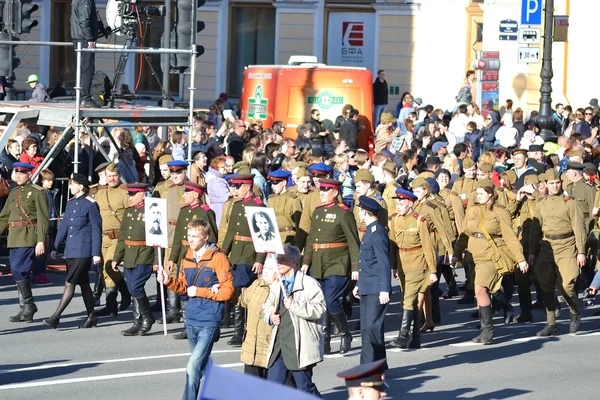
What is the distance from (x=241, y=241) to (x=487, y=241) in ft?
8.68

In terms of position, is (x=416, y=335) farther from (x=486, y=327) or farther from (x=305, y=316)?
(x=305, y=316)

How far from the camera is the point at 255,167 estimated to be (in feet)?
58.4

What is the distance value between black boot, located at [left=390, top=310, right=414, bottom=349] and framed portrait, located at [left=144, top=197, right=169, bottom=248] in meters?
2.62

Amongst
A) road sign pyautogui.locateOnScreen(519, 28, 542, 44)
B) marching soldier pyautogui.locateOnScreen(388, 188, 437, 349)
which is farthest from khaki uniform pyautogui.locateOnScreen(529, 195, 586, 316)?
road sign pyautogui.locateOnScreen(519, 28, 542, 44)

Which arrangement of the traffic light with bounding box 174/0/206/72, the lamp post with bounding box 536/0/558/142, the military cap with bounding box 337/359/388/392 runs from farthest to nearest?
1. the lamp post with bounding box 536/0/558/142
2. the traffic light with bounding box 174/0/206/72
3. the military cap with bounding box 337/359/388/392

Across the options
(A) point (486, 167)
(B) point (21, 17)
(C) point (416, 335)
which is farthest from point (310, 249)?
(B) point (21, 17)

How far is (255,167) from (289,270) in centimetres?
763

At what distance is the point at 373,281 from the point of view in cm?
1223

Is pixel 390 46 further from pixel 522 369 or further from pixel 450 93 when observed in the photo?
pixel 522 369

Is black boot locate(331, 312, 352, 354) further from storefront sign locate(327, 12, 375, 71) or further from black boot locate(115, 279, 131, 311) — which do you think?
storefront sign locate(327, 12, 375, 71)

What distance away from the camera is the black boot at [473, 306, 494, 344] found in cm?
1422

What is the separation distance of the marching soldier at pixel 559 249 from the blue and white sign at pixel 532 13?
503 inches

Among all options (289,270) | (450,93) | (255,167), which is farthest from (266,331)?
(450,93)

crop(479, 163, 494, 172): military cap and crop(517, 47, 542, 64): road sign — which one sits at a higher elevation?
crop(517, 47, 542, 64): road sign
